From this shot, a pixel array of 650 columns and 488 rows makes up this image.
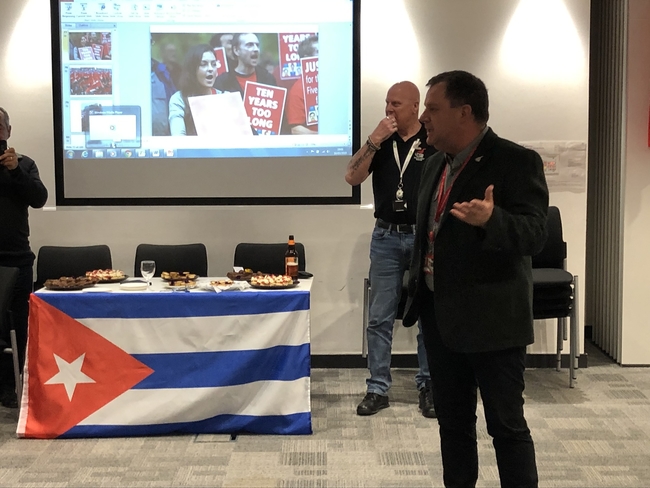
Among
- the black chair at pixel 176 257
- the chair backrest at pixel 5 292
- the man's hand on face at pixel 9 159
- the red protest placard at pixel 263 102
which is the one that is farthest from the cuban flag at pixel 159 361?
the red protest placard at pixel 263 102

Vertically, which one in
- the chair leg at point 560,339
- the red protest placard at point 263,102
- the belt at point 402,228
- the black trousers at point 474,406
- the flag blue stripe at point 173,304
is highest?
the red protest placard at point 263,102

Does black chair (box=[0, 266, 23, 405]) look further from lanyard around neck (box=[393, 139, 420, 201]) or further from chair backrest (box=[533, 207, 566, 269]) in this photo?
chair backrest (box=[533, 207, 566, 269])

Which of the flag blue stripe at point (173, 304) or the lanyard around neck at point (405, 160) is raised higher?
the lanyard around neck at point (405, 160)

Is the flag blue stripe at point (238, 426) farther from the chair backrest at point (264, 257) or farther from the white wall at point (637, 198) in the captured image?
the white wall at point (637, 198)

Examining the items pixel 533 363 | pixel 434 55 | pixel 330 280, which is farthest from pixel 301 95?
pixel 533 363

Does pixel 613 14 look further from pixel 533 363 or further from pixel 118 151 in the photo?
pixel 118 151

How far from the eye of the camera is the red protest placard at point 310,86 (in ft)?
14.5

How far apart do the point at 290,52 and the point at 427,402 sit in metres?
2.31

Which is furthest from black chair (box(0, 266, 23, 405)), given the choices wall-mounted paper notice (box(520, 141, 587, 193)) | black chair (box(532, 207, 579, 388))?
wall-mounted paper notice (box(520, 141, 587, 193))

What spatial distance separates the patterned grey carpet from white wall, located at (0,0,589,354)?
1.04 meters

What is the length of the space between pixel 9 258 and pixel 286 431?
1.77 meters

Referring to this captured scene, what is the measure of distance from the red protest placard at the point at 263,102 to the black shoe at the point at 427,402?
1.94m

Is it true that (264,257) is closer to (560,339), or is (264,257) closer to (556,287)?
(556,287)

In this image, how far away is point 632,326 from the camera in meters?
4.51
